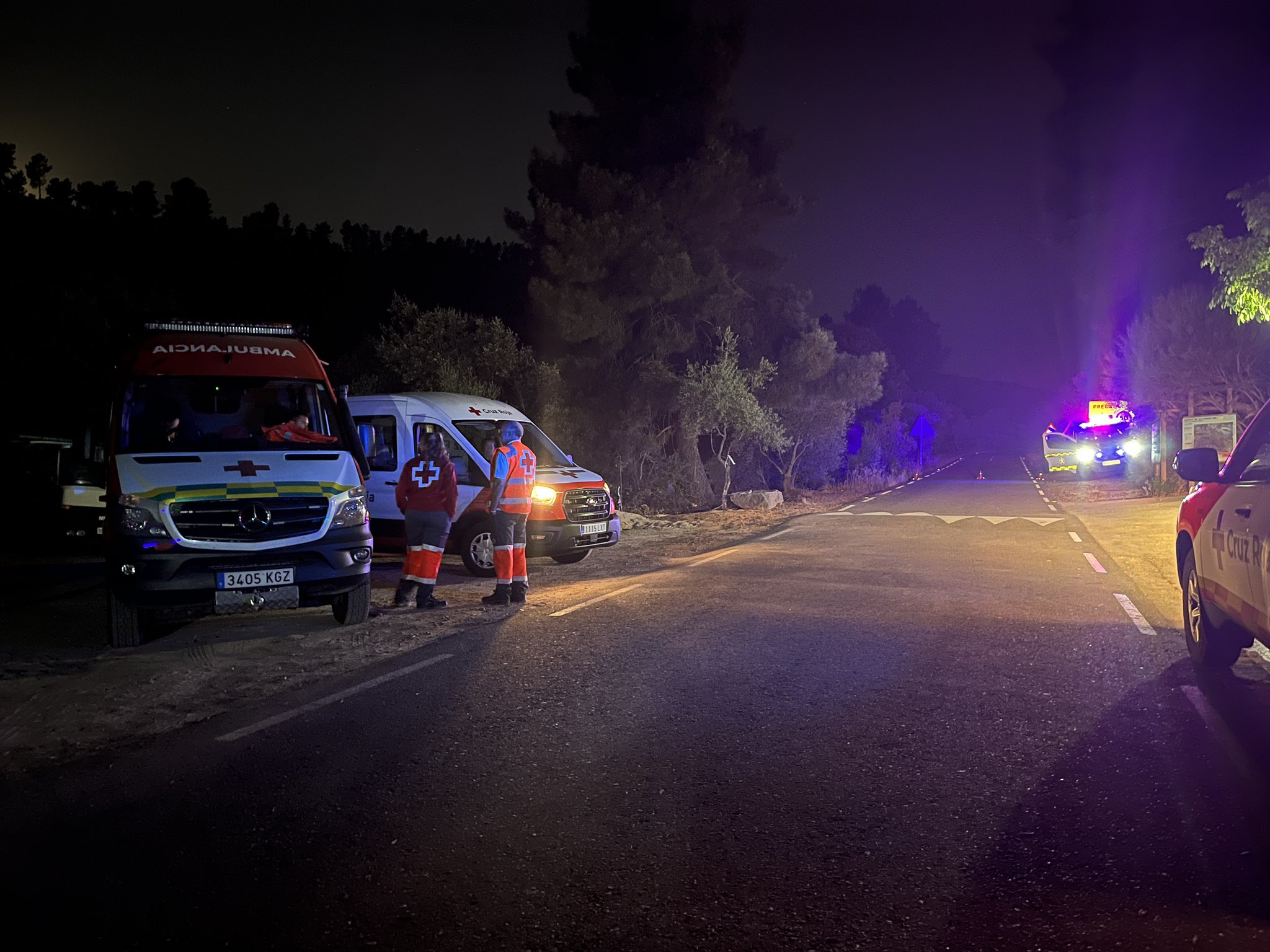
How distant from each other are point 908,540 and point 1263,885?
12132mm

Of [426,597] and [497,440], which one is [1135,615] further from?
[497,440]

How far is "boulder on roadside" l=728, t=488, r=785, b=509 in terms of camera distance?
83.0 ft

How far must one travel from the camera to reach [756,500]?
25.5 metres

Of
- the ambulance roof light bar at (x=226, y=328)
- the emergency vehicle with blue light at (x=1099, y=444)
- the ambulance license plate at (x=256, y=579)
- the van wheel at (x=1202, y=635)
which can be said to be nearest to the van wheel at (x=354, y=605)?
the ambulance license plate at (x=256, y=579)

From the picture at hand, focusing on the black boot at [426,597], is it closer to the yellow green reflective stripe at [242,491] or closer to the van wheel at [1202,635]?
the yellow green reflective stripe at [242,491]

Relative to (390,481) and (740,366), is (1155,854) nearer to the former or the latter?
(390,481)

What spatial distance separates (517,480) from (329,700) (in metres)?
3.95

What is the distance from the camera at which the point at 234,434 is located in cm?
827

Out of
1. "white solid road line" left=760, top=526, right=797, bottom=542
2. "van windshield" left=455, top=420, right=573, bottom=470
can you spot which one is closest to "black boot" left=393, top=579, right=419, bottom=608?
"van windshield" left=455, top=420, right=573, bottom=470

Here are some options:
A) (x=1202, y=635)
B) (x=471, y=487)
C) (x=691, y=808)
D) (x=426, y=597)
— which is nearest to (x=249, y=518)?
(x=426, y=597)

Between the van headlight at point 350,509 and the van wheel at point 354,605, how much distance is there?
22.5 inches

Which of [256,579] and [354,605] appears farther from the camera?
[354,605]

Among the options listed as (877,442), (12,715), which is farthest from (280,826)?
(877,442)

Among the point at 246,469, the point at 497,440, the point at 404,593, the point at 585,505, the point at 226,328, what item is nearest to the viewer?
the point at 246,469
